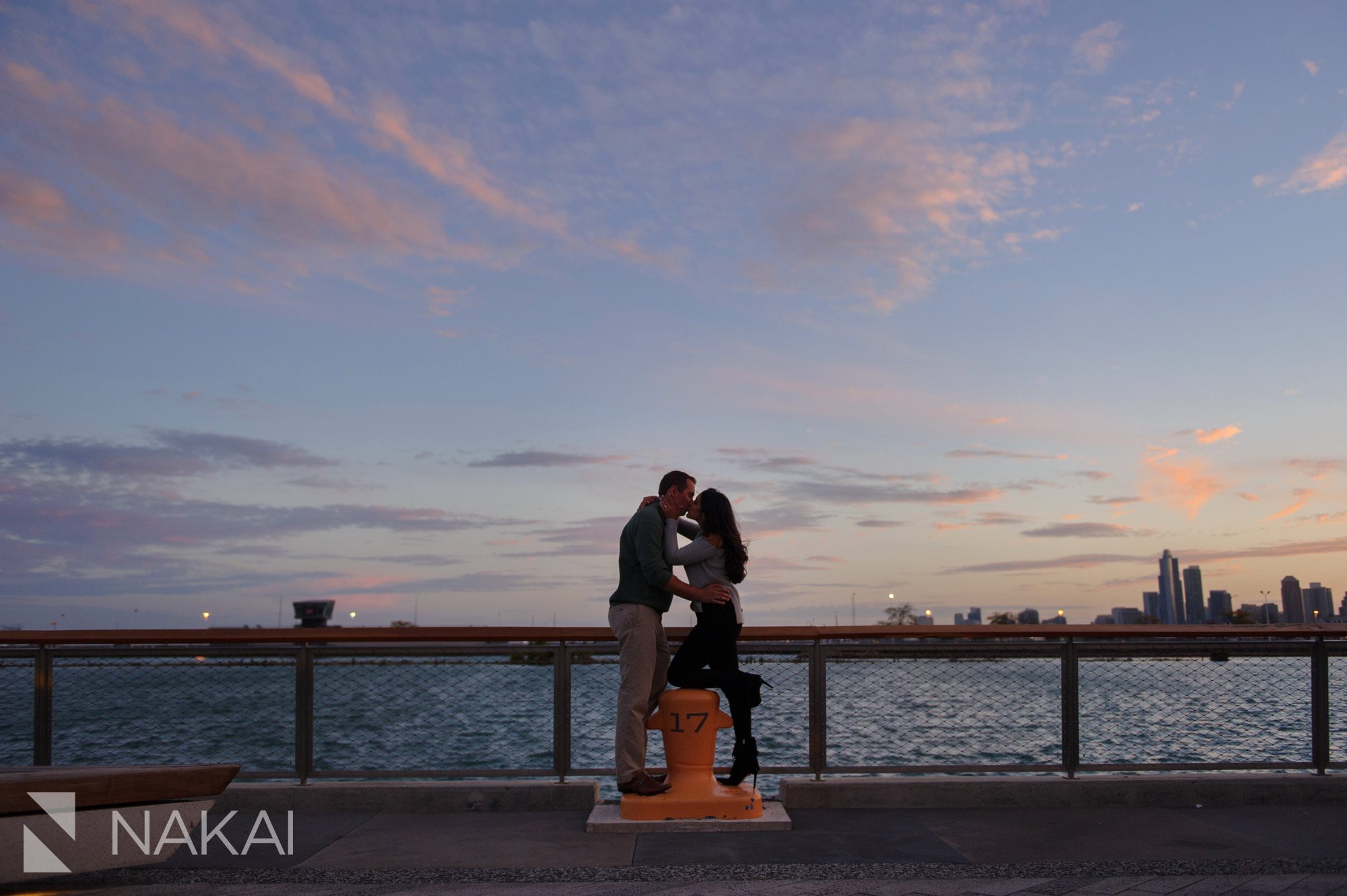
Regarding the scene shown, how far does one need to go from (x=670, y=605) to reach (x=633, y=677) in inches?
18.1

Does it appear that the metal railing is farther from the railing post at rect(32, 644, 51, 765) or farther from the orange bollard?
the orange bollard

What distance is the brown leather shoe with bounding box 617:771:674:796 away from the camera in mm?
5266

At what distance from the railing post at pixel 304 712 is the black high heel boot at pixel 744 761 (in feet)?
8.48

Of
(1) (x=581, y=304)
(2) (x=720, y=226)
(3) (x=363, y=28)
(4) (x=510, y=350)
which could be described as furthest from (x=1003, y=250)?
(3) (x=363, y=28)

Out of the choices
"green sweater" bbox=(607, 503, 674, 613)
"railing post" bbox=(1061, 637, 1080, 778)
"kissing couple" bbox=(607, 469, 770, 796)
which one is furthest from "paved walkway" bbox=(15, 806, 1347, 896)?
"green sweater" bbox=(607, 503, 674, 613)

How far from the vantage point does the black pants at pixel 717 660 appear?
5.42 metres

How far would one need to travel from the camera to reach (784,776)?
600cm

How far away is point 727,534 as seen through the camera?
5.48 metres

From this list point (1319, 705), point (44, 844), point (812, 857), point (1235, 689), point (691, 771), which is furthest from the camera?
point (1235, 689)

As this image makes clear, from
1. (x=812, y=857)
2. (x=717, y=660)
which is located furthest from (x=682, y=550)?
(x=812, y=857)

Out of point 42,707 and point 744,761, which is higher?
point 42,707

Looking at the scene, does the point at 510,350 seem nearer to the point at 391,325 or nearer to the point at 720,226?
the point at 391,325

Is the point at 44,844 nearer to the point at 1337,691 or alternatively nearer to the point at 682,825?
the point at 682,825

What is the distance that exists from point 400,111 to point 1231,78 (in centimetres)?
1016
